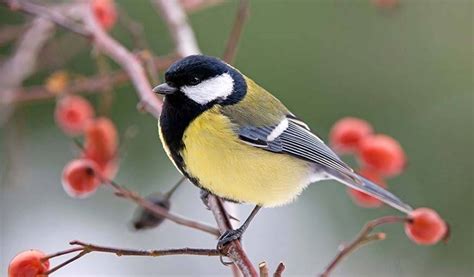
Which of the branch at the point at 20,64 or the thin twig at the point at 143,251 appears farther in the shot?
the branch at the point at 20,64

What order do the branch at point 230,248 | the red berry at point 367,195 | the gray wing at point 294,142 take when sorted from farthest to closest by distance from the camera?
1. the red berry at point 367,195
2. the gray wing at point 294,142
3. the branch at point 230,248

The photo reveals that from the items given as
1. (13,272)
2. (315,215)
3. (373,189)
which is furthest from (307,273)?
(13,272)

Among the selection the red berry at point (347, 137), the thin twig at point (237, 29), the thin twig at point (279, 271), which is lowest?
the thin twig at point (279, 271)

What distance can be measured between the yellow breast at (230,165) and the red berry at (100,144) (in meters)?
0.15

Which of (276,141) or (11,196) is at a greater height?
(11,196)

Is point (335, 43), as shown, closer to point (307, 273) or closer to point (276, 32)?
point (276, 32)

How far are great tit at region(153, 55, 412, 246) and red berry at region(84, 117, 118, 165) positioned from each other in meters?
0.11

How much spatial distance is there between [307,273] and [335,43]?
2.27 feet

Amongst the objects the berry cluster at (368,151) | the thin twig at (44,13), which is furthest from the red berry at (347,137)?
the thin twig at (44,13)

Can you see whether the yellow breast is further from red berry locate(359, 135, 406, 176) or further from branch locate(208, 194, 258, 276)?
red berry locate(359, 135, 406, 176)

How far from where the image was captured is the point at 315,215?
2449 mm

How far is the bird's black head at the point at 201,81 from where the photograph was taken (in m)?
1.04

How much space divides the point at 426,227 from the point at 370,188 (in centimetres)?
16

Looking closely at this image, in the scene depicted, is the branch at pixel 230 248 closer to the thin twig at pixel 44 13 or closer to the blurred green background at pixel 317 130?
the thin twig at pixel 44 13
